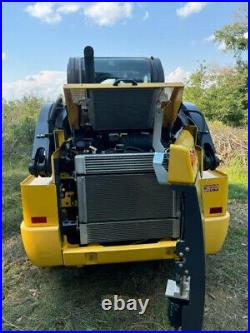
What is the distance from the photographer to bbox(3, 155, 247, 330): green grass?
321cm

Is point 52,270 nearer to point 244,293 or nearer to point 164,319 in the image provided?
point 164,319

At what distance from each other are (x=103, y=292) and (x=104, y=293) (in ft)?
0.06

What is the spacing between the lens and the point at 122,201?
3184 mm

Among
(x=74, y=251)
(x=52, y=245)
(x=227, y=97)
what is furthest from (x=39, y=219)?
(x=227, y=97)

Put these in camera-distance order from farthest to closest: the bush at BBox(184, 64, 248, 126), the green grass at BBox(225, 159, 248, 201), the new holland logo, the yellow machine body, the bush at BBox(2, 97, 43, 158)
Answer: the bush at BBox(184, 64, 248, 126), the bush at BBox(2, 97, 43, 158), the green grass at BBox(225, 159, 248, 201), the new holland logo, the yellow machine body

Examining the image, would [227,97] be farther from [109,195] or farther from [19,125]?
[109,195]

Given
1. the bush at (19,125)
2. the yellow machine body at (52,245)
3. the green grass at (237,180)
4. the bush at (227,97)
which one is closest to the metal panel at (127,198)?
the yellow machine body at (52,245)

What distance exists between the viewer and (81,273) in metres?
3.95

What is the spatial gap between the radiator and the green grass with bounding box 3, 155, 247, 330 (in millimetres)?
673

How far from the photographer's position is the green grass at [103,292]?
321 centimetres

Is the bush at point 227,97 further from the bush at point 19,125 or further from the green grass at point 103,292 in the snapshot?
the green grass at point 103,292

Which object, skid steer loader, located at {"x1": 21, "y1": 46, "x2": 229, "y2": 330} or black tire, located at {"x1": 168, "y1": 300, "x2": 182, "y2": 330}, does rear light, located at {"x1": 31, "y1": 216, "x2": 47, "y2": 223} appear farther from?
black tire, located at {"x1": 168, "y1": 300, "x2": 182, "y2": 330}

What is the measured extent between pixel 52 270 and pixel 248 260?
7.31ft

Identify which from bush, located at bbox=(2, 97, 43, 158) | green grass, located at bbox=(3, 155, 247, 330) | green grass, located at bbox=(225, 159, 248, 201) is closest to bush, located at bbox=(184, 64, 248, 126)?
green grass, located at bbox=(225, 159, 248, 201)
